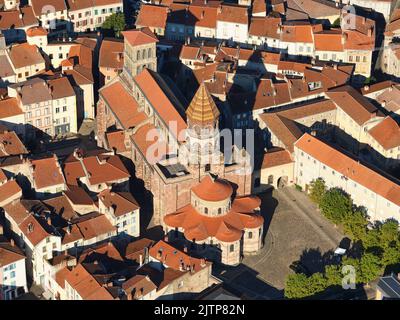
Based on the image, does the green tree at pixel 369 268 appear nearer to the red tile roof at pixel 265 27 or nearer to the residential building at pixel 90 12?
the red tile roof at pixel 265 27

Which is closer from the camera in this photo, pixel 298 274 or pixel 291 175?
pixel 298 274

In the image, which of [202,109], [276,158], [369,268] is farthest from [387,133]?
[202,109]

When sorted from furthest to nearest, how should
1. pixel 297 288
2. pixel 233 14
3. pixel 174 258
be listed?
pixel 233 14 < pixel 174 258 < pixel 297 288

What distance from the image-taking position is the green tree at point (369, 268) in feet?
408

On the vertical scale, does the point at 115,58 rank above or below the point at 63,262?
above

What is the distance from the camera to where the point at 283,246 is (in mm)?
132875

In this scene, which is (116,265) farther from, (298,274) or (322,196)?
(322,196)

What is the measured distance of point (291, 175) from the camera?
145 m

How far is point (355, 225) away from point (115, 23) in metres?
66.3

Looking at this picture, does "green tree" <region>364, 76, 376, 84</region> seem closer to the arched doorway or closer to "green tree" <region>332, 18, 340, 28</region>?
"green tree" <region>332, 18, 340, 28</region>

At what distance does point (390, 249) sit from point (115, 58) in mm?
57397

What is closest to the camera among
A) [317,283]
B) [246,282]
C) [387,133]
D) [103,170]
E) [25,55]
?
[317,283]

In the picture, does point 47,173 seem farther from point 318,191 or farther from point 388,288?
point 388,288
